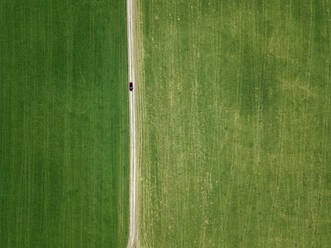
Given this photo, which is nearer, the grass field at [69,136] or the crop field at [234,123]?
the crop field at [234,123]

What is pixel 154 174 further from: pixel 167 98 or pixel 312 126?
pixel 312 126

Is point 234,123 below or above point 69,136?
above

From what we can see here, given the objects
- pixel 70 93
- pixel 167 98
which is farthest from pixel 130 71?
pixel 70 93

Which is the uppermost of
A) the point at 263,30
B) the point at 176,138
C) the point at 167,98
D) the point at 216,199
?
the point at 263,30

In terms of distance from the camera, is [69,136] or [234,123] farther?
[69,136]
